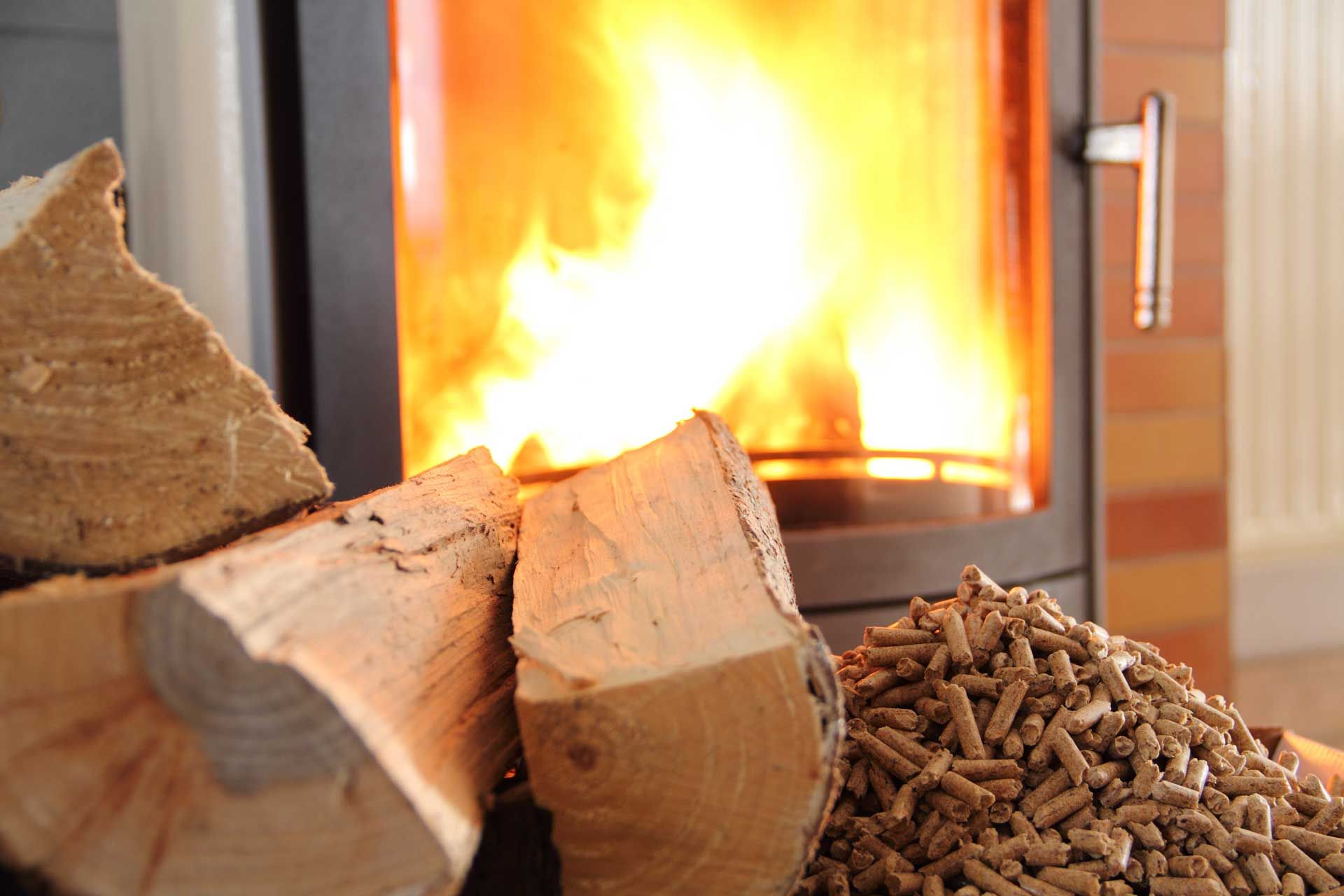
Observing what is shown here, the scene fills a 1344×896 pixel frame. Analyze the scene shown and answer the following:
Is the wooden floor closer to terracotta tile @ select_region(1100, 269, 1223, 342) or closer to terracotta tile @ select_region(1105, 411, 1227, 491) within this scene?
terracotta tile @ select_region(1105, 411, 1227, 491)

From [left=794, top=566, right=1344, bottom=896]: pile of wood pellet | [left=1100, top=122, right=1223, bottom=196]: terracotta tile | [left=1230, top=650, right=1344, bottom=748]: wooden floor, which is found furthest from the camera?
[left=1230, top=650, right=1344, bottom=748]: wooden floor

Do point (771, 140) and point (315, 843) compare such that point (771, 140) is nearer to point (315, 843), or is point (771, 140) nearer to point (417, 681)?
point (417, 681)

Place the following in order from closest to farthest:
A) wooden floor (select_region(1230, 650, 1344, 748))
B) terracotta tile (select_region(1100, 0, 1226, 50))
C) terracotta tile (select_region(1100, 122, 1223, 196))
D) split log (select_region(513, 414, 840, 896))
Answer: split log (select_region(513, 414, 840, 896)), terracotta tile (select_region(1100, 0, 1226, 50)), terracotta tile (select_region(1100, 122, 1223, 196)), wooden floor (select_region(1230, 650, 1344, 748))

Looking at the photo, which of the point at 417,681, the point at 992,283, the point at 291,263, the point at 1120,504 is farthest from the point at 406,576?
the point at 1120,504

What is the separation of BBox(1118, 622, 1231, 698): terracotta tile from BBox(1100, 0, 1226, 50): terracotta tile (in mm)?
917

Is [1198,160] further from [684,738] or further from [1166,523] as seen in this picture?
[684,738]

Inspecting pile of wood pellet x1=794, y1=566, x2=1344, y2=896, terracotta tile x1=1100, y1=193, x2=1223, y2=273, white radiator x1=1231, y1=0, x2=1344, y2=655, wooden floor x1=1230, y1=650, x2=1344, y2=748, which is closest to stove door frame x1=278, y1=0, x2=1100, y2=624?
pile of wood pellet x1=794, y1=566, x2=1344, y2=896

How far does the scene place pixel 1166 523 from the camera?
5.86 ft

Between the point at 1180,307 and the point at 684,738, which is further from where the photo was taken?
the point at 1180,307

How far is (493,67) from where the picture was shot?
4.10ft

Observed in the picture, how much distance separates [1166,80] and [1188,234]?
0.81ft

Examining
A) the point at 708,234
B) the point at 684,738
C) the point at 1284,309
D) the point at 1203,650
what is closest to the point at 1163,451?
the point at 1203,650

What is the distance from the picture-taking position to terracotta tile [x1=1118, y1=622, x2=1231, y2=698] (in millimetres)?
1784

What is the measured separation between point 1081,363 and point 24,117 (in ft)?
4.28
